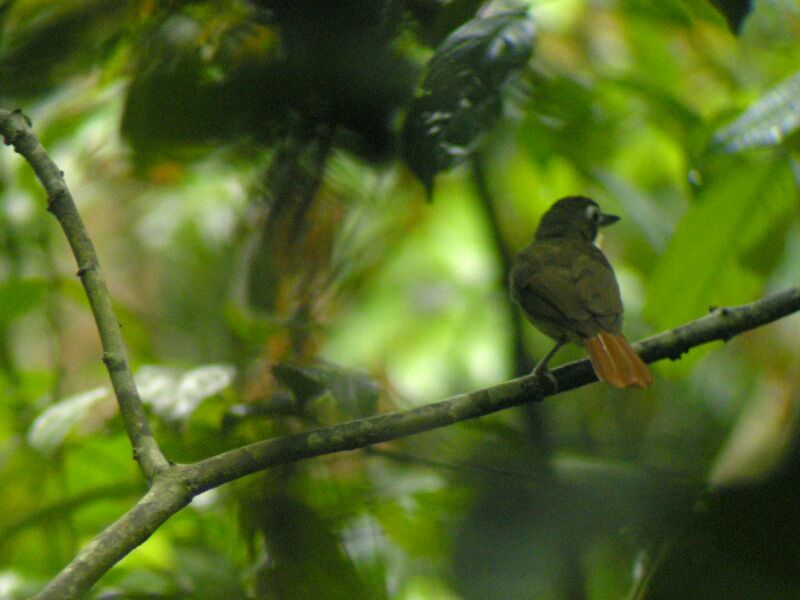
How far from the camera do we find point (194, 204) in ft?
12.7

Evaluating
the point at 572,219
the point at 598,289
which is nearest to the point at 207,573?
the point at 598,289

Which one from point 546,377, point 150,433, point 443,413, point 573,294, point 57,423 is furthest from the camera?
point 573,294

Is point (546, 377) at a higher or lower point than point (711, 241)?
lower

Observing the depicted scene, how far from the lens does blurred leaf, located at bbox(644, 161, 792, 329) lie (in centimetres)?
214

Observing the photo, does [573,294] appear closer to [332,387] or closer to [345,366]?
[345,366]

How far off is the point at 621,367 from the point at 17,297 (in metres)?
1.55

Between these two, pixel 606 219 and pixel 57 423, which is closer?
pixel 57 423

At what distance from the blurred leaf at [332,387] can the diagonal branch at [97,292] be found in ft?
1.00

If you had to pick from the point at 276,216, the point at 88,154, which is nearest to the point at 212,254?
the point at 88,154

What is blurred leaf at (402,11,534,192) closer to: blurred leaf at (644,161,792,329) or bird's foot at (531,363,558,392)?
bird's foot at (531,363,558,392)

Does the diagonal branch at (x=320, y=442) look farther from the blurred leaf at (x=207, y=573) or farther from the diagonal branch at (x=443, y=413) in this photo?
the blurred leaf at (x=207, y=573)

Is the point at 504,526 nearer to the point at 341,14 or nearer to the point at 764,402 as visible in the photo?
the point at 341,14

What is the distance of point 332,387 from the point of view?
5.63 feet

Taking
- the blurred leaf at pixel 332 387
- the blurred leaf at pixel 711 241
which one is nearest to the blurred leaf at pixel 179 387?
the blurred leaf at pixel 332 387
